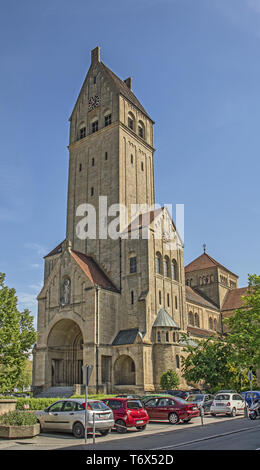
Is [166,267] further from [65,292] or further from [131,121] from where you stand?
[131,121]

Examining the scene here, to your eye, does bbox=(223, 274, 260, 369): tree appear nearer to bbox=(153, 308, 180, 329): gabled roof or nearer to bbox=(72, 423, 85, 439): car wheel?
bbox=(153, 308, 180, 329): gabled roof

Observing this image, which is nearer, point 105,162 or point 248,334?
point 248,334

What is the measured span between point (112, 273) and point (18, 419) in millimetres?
30223

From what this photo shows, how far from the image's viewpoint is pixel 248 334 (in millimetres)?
35531

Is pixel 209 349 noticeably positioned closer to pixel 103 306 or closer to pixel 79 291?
pixel 103 306

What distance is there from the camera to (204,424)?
74.3 feet

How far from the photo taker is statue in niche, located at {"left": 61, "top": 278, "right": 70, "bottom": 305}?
45.1 m

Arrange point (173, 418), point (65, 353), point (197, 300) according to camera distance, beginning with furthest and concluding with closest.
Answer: point (197, 300), point (65, 353), point (173, 418)

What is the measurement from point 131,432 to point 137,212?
115 feet

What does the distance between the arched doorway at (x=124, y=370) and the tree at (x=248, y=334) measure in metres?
10.4

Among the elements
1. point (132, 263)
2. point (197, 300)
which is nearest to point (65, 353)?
point (132, 263)

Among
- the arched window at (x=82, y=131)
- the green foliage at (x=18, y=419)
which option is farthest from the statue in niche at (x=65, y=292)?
the green foliage at (x=18, y=419)
